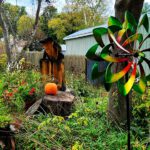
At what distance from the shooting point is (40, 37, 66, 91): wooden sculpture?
7.69 meters

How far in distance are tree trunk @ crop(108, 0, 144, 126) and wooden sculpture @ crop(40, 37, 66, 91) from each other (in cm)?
308

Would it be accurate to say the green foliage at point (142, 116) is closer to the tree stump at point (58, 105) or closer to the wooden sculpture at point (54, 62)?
the tree stump at point (58, 105)

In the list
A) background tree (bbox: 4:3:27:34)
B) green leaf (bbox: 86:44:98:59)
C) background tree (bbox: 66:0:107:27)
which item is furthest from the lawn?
background tree (bbox: 66:0:107:27)

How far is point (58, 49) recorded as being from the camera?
7738 mm

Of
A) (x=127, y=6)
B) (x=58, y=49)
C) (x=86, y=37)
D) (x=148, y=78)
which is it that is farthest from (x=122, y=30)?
(x=86, y=37)

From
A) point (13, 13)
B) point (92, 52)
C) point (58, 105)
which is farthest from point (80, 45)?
point (92, 52)

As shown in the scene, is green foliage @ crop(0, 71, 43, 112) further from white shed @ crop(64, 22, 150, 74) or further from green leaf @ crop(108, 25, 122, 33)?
white shed @ crop(64, 22, 150, 74)

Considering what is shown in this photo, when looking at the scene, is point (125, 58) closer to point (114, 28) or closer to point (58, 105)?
point (114, 28)

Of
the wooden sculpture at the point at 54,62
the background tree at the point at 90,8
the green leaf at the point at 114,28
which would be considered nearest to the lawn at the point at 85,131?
the green leaf at the point at 114,28

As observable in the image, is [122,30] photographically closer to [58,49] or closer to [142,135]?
[142,135]

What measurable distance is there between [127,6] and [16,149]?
92.0 inches

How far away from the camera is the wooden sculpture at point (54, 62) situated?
25.2 feet

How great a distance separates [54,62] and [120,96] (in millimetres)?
3549

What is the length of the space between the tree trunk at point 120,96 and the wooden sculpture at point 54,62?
3.08 meters
